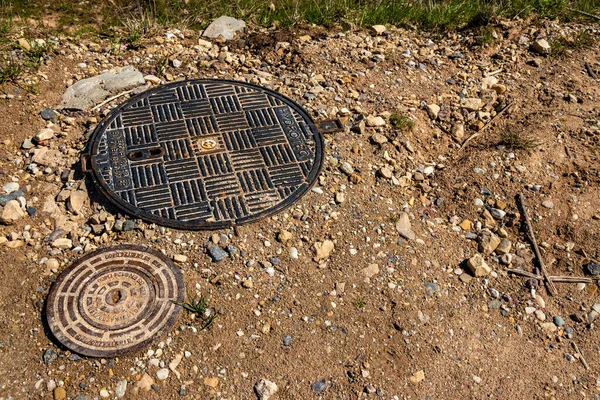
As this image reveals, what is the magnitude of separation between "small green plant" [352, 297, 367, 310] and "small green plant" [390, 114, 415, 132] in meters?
1.51

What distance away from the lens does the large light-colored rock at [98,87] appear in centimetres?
387

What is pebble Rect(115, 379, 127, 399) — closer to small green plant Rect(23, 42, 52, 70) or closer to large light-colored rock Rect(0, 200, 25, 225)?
large light-colored rock Rect(0, 200, 25, 225)

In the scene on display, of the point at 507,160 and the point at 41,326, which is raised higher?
the point at 507,160

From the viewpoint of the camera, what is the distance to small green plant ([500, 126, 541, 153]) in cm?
379

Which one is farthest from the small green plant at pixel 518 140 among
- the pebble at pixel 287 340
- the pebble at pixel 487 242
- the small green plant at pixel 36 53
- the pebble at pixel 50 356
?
the small green plant at pixel 36 53

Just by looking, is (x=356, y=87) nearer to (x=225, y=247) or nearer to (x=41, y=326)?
(x=225, y=247)

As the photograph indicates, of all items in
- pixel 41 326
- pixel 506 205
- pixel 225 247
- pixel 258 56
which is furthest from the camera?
pixel 258 56

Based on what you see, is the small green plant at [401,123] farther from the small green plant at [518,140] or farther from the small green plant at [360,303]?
the small green plant at [360,303]

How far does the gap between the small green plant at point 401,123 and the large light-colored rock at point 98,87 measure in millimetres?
1952

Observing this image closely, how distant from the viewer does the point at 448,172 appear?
12.1 feet

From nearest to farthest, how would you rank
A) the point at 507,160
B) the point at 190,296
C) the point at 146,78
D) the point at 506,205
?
the point at 190,296 → the point at 506,205 → the point at 507,160 → the point at 146,78

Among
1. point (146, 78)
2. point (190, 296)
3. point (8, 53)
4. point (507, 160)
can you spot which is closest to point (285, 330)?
point (190, 296)

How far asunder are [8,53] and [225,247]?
2.68 m

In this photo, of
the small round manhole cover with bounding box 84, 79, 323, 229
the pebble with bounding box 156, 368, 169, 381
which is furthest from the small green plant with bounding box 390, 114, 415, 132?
the pebble with bounding box 156, 368, 169, 381
